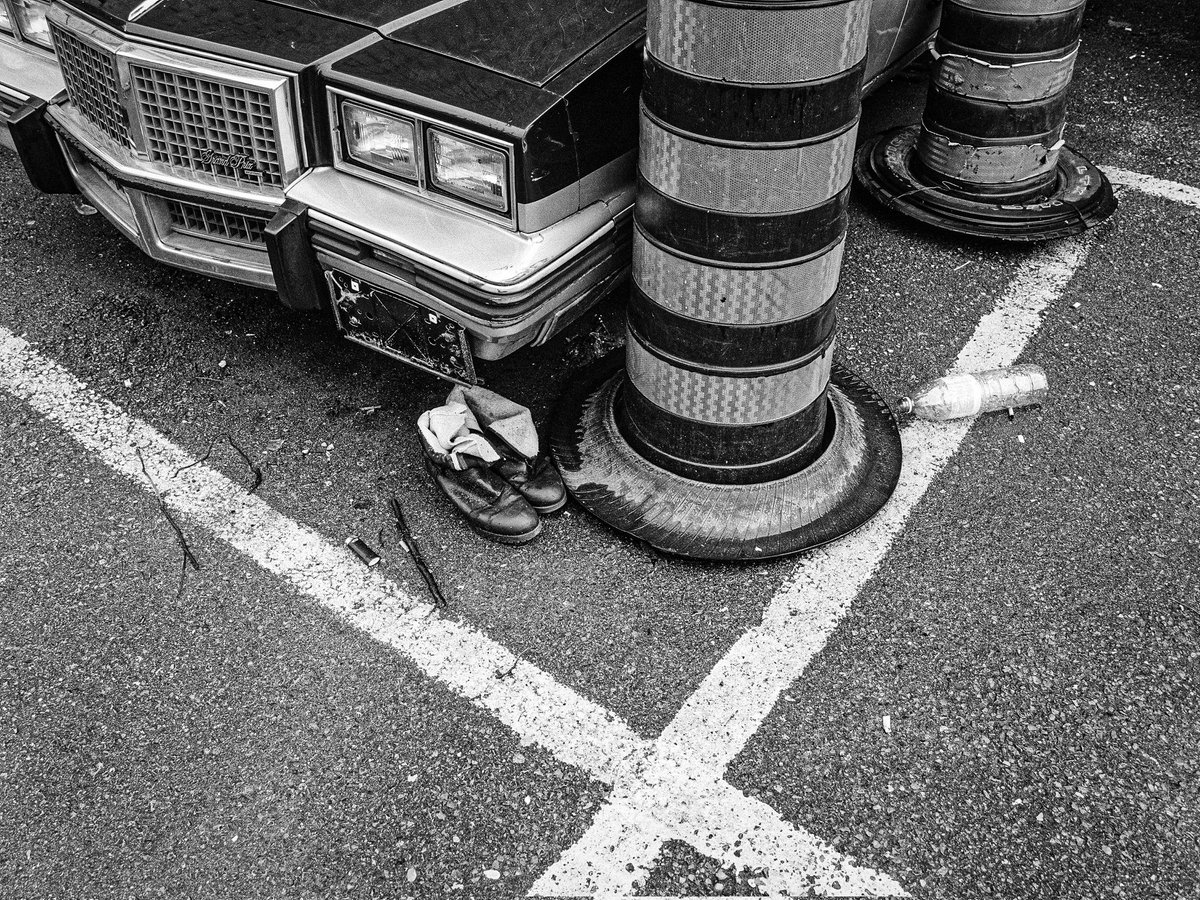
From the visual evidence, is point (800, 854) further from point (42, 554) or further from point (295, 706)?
point (42, 554)

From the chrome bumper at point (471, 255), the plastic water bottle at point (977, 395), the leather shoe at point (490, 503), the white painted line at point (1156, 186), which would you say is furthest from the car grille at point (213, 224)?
the white painted line at point (1156, 186)

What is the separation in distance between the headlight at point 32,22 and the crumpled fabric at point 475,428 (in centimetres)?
216

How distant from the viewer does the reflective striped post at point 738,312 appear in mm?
2408

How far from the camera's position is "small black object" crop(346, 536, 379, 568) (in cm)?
306

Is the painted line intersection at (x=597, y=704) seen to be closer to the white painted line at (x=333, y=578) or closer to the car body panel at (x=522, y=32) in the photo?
the white painted line at (x=333, y=578)

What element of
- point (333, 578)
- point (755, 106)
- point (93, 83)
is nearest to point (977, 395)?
point (755, 106)

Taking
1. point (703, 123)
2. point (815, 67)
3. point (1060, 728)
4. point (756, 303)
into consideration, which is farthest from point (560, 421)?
point (1060, 728)

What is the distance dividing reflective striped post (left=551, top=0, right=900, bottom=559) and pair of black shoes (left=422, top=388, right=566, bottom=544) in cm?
12

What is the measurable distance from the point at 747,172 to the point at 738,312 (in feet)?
1.29

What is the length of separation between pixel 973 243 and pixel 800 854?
3088 mm

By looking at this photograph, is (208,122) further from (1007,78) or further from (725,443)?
(1007,78)

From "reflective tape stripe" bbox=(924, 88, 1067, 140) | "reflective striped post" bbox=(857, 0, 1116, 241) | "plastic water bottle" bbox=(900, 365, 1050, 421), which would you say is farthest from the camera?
"reflective tape stripe" bbox=(924, 88, 1067, 140)

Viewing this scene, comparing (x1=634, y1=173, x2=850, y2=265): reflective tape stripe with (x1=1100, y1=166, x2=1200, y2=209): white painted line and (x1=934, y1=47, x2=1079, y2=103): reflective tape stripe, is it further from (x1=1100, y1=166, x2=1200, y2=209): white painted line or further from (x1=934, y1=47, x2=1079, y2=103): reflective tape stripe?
(x1=1100, y1=166, x2=1200, y2=209): white painted line

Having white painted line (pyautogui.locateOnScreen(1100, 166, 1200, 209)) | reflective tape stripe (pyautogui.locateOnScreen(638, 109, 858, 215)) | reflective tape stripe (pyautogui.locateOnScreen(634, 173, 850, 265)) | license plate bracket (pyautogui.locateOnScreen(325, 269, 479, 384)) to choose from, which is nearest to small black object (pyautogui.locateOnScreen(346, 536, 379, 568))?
license plate bracket (pyautogui.locateOnScreen(325, 269, 479, 384))
